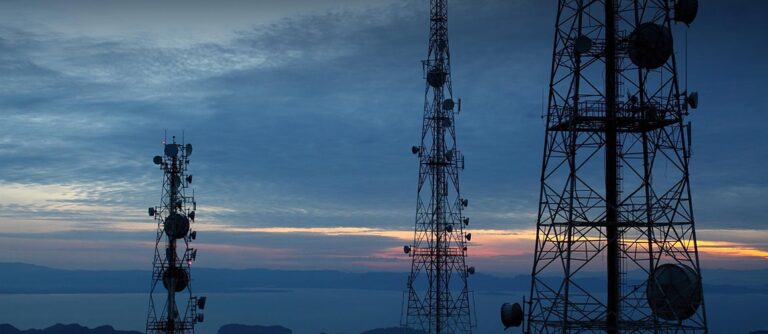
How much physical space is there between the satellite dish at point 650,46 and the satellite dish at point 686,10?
2.98 ft

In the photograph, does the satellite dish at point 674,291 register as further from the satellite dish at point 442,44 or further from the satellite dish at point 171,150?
the satellite dish at point 442,44

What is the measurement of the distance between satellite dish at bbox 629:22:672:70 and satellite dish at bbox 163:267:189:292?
3064cm

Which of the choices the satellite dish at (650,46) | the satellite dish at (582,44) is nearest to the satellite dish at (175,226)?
the satellite dish at (582,44)

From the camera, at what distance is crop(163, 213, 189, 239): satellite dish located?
53.5 m

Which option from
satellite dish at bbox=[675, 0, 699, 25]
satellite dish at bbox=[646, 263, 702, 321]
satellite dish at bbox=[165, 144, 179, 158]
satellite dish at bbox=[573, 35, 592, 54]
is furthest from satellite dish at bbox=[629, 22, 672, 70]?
satellite dish at bbox=[165, 144, 179, 158]

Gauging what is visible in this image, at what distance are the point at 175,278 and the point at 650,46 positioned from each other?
105 ft

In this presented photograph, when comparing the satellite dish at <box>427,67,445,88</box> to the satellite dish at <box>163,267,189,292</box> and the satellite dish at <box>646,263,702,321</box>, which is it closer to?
the satellite dish at <box>163,267,189,292</box>

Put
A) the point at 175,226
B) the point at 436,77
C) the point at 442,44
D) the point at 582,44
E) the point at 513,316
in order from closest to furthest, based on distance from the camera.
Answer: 1. the point at 582,44
2. the point at 513,316
3. the point at 175,226
4. the point at 436,77
5. the point at 442,44

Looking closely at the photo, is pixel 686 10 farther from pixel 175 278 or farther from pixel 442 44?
pixel 175 278

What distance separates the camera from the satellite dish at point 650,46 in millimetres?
39344

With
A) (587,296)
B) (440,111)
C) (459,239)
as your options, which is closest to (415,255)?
(459,239)

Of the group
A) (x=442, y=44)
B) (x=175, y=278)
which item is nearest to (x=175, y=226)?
(x=175, y=278)

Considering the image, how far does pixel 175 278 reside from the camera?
54406 millimetres

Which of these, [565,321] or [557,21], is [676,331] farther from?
[557,21]
